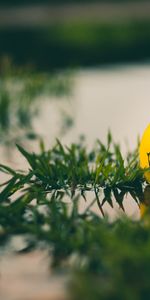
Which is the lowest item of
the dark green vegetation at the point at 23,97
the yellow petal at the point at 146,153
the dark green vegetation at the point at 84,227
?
the dark green vegetation at the point at 84,227

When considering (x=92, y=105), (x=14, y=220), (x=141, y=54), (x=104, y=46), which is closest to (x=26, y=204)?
(x=14, y=220)

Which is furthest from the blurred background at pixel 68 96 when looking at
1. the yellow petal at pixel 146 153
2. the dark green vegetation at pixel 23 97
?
the yellow petal at pixel 146 153

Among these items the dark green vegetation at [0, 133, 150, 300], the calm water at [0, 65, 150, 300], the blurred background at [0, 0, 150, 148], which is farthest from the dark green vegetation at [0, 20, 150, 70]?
the dark green vegetation at [0, 133, 150, 300]

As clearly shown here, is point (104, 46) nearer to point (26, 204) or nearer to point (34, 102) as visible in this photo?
point (34, 102)

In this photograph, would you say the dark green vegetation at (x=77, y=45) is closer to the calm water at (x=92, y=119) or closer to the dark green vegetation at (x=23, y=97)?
the calm water at (x=92, y=119)

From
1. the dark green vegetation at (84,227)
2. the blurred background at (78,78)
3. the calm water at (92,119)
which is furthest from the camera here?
the blurred background at (78,78)
